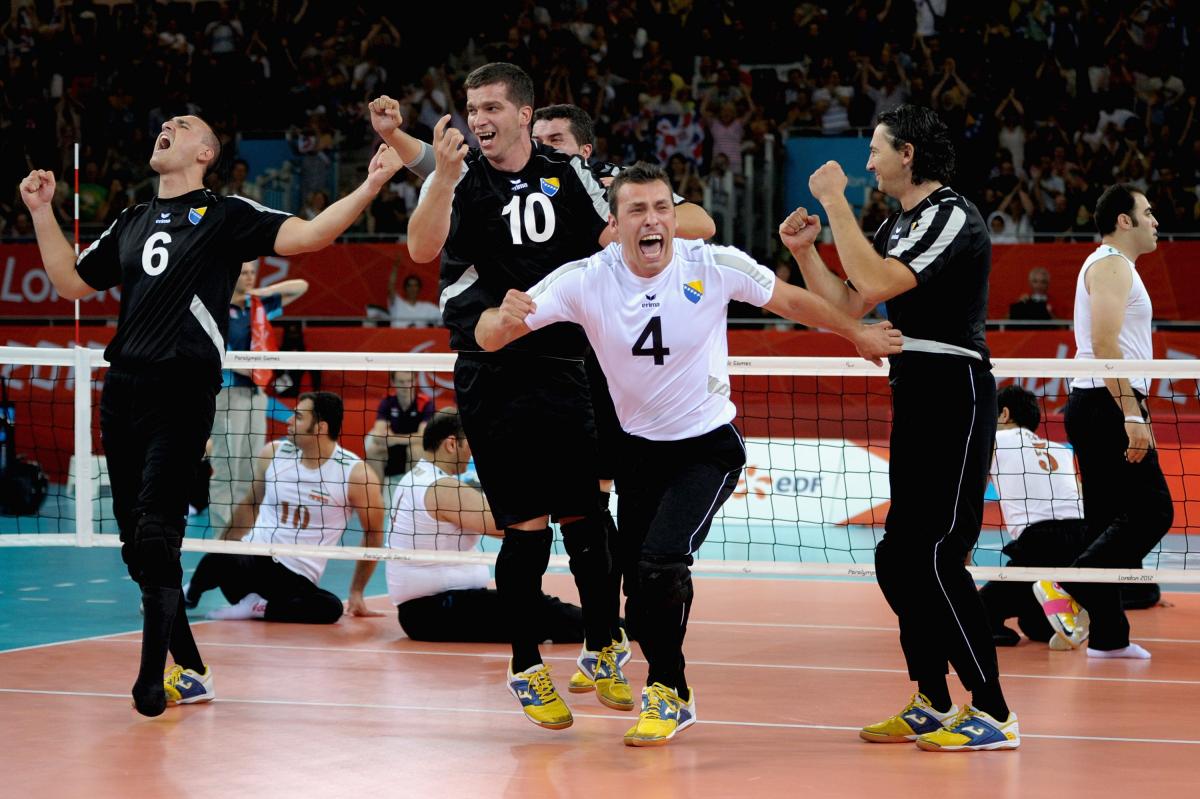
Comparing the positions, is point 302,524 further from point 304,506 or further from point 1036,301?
point 1036,301

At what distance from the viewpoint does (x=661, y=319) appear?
204 inches

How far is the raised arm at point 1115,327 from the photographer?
7.07m

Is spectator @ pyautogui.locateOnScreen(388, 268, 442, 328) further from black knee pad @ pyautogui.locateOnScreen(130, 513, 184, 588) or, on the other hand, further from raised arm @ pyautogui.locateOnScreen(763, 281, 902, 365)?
raised arm @ pyautogui.locateOnScreen(763, 281, 902, 365)

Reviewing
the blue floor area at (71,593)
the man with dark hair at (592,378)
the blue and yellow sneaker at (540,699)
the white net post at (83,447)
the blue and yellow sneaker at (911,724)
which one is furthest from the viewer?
the white net post at (83,447)

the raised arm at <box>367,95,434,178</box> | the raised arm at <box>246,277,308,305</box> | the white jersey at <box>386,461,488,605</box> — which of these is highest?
the raised arm at <box>367,95,434,178</box>

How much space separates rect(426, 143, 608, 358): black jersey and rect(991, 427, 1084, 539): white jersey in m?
3.52

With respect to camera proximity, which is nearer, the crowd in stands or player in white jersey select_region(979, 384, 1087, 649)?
player in white jersey select_region(979, 384, 1087, 649)

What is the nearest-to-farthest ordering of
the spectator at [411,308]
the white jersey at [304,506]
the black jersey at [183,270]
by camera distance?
the black jersey at [183,270] → the white jersey at [304,506] → the spectator at [411,308]

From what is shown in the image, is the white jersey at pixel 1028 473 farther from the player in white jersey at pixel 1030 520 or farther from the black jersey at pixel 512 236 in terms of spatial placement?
the black jersey at pixel 512 236

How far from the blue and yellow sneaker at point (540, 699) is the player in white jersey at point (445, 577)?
6.39ft

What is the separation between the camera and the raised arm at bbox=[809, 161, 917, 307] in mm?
4875

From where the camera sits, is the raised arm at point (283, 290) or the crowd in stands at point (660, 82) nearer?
the raised arm at point (283, 290)

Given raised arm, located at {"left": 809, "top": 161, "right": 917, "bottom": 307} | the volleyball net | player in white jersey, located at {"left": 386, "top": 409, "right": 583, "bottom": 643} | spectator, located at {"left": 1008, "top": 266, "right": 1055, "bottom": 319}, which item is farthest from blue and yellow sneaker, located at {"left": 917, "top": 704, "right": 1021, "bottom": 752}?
spectator, located at {"left": 1008, "top": 266, "right": 1055, "bottom": 319}

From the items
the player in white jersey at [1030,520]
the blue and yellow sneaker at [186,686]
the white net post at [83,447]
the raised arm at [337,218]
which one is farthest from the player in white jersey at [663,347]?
the white net post at [83,447]
